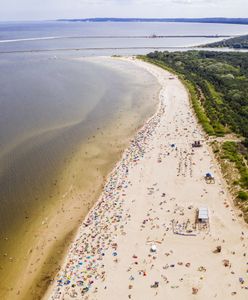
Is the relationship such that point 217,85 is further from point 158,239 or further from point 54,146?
point 158,239

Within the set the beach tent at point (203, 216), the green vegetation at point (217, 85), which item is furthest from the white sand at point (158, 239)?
the green vegetation at point (217, 85)

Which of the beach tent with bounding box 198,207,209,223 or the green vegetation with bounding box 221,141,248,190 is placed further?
the green vegetation with bounding box 221,141,248,190

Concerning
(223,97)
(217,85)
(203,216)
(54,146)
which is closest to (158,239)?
(203,216)

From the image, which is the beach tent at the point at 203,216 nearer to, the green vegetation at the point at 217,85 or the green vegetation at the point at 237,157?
the green vegetation at the point at 237,157

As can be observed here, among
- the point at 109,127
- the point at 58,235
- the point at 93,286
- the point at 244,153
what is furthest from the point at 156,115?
the point at 93,286

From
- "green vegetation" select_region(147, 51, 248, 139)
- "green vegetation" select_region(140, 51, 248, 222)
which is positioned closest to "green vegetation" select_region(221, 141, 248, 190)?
"green vegetation" select_region(140, 51, 248, 222)

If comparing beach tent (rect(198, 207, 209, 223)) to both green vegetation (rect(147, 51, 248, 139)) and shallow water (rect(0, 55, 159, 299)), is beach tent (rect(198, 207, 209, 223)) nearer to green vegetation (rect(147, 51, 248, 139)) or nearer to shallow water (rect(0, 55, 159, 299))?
shallow water (rect(0, 55, 159, 299))
